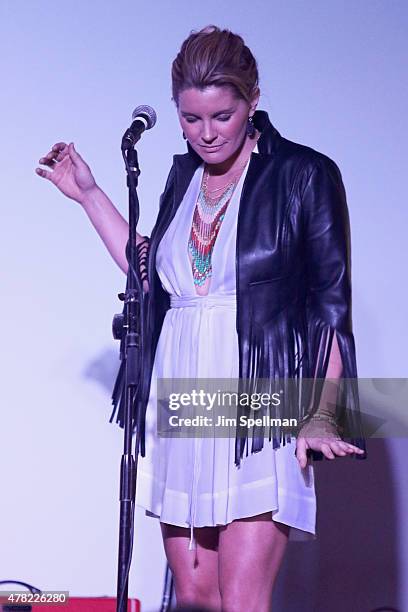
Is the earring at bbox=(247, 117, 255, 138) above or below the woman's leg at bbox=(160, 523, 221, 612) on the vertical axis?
above

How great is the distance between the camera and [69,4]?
8.75 feet

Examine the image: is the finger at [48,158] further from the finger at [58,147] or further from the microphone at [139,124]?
the microphone at [139,124]

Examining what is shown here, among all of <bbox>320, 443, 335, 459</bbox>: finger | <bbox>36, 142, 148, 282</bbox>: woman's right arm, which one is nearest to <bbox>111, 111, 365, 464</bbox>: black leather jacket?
<bbox>320, 443, 335, 459</bbox>: finger

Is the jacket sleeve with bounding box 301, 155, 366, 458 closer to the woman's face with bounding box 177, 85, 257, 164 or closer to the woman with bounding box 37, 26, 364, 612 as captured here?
the woman with bounding box 37, 26, 364, 612

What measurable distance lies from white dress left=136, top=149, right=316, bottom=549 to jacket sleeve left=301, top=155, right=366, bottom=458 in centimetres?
13

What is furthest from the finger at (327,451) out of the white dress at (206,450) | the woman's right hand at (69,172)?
the woman's right hand at (69,172)

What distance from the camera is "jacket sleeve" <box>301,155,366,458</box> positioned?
6.25 feet

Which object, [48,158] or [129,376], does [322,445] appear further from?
[48,158]

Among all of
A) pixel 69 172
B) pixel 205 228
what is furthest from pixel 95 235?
pixel 205 228

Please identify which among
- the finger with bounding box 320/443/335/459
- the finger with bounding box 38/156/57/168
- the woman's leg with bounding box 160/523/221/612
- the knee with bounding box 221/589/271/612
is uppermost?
the finger with bounding box 38/156/57/168

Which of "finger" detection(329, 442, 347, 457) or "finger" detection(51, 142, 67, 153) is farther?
"finger" detection(51, 142, 67, 153)

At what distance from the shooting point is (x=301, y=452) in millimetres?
1810

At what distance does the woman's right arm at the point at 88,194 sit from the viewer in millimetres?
2184

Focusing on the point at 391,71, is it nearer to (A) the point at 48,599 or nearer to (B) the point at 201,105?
(B) the point at 201,105
